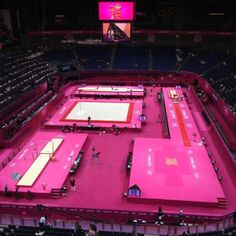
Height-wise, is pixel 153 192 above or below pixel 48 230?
below

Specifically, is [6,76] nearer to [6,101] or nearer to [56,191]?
[6,101]

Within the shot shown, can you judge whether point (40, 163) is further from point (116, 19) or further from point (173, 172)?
point (116, 19)

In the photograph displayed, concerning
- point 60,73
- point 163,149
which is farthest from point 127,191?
point 60,73

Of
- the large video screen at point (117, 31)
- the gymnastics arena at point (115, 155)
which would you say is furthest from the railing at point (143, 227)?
the large video screen at point (117, 31)

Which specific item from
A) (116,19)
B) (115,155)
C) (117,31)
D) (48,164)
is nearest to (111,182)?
(115,155)

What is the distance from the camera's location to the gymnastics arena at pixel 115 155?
1894cm

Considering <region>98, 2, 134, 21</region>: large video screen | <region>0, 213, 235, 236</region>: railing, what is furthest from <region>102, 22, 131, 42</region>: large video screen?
<region>0, 213, 235, 236</region>: railing

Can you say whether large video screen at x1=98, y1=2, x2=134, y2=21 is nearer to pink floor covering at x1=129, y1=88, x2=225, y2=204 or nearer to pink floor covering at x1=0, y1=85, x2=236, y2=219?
pink floor covering at x1=0, y1=85, x2=236, y2=219

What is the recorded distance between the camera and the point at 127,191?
69.6 ft

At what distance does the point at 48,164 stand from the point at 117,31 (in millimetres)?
26348

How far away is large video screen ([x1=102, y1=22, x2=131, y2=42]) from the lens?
44.7 metres

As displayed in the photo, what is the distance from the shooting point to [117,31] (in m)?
45.1

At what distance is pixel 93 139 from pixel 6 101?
10656mm

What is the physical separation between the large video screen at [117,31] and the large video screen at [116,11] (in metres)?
0.83
